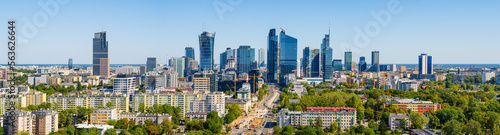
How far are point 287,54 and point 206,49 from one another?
11.0 meters

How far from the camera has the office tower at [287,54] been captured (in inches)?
2025

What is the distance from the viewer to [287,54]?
5203cm

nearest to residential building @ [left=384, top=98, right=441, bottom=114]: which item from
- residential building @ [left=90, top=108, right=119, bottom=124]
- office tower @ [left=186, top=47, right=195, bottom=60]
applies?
residential building @ [left=90, top=108, right=119, bottom=124]

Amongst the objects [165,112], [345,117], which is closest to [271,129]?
[345,117]

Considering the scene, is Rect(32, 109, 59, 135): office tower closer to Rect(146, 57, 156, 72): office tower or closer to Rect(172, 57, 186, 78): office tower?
Rect(172, 57, 186, 78): office tower

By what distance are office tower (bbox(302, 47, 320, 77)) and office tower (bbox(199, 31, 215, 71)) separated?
1492cm

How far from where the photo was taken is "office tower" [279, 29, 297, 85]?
169 feet

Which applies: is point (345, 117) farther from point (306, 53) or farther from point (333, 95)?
point (306, 53)

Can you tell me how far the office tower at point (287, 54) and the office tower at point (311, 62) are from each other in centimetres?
440

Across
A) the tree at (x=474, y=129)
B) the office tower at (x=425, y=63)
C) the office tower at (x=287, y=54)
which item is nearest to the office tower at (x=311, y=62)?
the office tower at (x=287, y=54)

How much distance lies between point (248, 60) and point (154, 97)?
39965 millimetres

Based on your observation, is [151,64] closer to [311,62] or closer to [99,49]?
[99,49]

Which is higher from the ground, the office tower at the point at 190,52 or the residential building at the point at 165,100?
the office tower at the point at 190,52

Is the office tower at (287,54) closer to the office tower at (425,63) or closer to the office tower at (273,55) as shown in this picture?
the office tower at (273,55)
